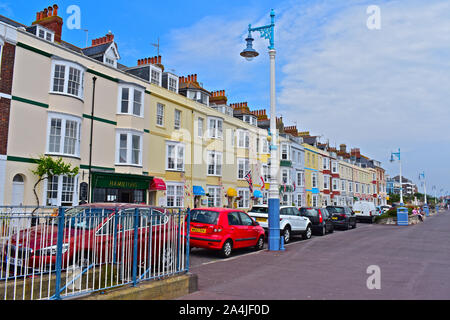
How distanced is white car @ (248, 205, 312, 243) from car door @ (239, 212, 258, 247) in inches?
117

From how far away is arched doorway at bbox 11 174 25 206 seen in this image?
16.6 m

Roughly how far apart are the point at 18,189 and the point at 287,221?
1247cm

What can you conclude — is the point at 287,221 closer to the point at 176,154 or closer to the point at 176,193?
the point at 176,193

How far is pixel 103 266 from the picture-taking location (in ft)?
19.1

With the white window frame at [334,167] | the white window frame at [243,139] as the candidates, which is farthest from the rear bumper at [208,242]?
the white window frame at [334,167]

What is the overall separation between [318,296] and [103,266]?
387cm

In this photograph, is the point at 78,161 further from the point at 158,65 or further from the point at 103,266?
the point at 103,266

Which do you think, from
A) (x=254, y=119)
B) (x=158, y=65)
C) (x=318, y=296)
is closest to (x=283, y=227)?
(x=318, y=296)

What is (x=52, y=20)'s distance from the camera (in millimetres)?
20641

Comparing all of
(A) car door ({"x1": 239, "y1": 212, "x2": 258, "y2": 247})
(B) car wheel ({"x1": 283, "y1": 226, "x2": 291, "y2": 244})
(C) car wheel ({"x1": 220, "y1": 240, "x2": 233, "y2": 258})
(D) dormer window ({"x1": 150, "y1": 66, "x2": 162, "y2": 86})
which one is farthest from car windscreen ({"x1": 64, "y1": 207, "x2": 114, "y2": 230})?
(D) dormer window ({"x1": 150, "y1": 66, "x2": 162, "y2": 86})

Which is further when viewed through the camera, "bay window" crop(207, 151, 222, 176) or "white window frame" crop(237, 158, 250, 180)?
"white window frame" crop(237, 158, 250, 180)

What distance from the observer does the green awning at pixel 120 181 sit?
66.6 ft

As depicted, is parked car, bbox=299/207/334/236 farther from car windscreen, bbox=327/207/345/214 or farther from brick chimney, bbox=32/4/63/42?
brick chimney, bbox=32/4/63/42

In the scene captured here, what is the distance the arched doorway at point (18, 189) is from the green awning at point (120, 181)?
12.3 ft
